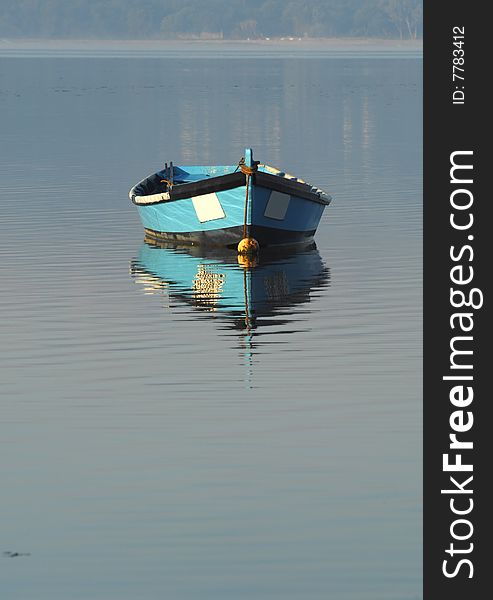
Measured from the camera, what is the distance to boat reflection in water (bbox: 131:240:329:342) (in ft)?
112

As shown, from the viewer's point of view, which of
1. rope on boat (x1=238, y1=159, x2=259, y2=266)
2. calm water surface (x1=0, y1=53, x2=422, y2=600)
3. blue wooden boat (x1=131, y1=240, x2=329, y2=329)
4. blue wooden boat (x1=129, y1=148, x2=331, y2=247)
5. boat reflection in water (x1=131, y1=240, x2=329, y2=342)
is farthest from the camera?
blue wooden boat (x1=129, y1=148, x2=331, y2=247)

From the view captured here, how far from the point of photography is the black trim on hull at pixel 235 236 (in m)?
44.7

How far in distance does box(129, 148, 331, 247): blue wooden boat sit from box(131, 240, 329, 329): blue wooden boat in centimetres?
43

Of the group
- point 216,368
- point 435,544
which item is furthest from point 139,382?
point 435,544

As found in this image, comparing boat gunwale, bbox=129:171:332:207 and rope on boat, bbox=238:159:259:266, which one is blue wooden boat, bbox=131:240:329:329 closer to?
rope on boat, bbox=238:159:259:266

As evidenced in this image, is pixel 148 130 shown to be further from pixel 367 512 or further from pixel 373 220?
pixel 367 512

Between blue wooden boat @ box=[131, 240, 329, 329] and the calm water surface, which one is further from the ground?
blue wooden boat @ box=[131, 240, 329, 329]

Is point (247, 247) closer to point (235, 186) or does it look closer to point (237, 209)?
point (237, 209)

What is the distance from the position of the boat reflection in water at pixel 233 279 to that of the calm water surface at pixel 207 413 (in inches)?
3.9

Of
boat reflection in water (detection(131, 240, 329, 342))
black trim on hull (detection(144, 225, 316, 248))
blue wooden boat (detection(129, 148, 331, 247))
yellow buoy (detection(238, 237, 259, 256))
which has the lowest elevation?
boat reflection in water (detection(131, 240, 329, 342))

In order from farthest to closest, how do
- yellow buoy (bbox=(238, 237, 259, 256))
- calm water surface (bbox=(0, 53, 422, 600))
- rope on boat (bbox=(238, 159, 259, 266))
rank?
yellow buoy (bbox=(238, 237, 259, 256)) → rope on boat (bbox=(238, 159, 259, 266)) → calm water surface (bbox=(0, 53, 422, 600))

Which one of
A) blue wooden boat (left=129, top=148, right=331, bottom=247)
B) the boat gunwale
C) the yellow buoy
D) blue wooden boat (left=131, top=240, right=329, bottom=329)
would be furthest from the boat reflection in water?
the boat gunwale

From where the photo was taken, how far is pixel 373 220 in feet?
167

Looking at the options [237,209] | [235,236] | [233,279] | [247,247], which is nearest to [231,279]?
[233,279]
